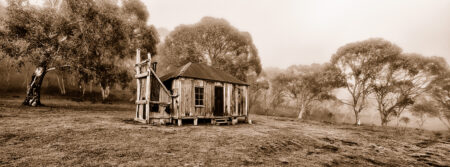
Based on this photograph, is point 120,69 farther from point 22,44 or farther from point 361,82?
point 361,82

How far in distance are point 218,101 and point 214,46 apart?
1435 cm

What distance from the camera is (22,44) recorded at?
13117 millimetres

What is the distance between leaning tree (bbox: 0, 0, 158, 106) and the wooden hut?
6.95 m

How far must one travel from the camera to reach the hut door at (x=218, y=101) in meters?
13.9

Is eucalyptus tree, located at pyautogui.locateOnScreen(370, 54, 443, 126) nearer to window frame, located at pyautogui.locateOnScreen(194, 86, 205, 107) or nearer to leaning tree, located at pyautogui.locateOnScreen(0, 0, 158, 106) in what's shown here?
window frame, located at pyautogui.locateOnScreen(194, 86, 205, 107)

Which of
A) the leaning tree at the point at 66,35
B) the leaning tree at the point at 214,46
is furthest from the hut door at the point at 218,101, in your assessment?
the leaning tree at the point at 214,46

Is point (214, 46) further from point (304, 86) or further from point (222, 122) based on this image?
point (304, 86)

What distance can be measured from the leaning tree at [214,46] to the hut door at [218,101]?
487 inches

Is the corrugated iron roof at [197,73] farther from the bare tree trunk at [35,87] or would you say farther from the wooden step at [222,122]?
the bare tree trunk at [35,87]

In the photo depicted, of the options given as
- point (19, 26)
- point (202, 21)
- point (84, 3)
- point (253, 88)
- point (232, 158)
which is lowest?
point (232, 158)

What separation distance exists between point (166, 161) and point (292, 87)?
30.4 m

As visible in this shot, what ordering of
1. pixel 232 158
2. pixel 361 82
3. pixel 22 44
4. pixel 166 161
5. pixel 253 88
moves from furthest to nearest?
pixel 253 88 → pixel 361 82 → pixel 22 44 → pixel 232 158 → pixel 166 161

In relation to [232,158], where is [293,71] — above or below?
above

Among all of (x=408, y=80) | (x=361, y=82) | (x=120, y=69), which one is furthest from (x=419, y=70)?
(x=120, y=69)
